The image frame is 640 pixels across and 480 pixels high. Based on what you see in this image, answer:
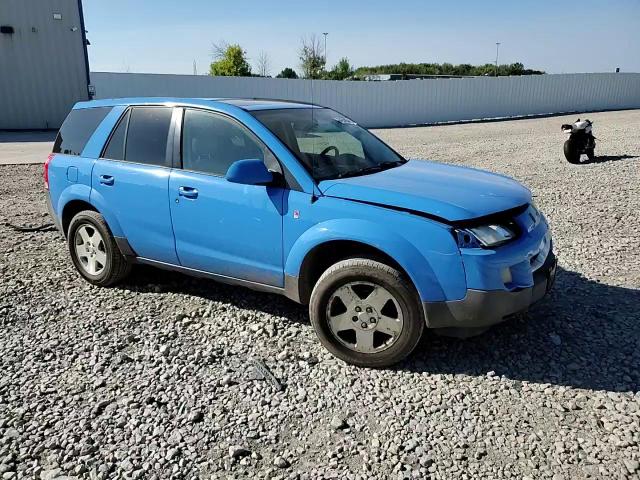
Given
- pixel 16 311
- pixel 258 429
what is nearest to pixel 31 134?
pixel 16 311

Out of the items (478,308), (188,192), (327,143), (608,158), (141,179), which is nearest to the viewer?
(478,308)

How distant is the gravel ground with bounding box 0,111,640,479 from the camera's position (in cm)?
266

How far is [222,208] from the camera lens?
3865 millimetres

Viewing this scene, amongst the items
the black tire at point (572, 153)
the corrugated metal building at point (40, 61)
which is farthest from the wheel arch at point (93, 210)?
the corrugated metal building at point (40, 61)

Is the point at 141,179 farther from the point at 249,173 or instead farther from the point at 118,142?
the point at 249,173

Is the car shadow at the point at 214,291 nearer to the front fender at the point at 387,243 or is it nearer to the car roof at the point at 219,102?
the front fender at the point at 387,243

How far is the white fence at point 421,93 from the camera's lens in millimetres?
22688

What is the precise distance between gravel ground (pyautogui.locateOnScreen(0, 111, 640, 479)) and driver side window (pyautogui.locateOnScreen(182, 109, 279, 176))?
48.5 inches

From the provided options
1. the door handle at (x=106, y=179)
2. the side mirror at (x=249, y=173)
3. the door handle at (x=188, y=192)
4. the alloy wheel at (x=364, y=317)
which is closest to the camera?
the alloy wheel at (x=364, y=317)

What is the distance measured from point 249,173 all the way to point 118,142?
5.79 ft

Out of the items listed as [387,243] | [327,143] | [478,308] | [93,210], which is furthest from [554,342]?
[93,210]

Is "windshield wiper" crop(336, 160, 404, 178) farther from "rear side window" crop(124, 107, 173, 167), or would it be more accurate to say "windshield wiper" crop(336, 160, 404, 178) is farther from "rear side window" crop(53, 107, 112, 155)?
"rear side window" crop(53, 107, 112, 155)

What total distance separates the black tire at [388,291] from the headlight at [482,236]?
1.43 ft

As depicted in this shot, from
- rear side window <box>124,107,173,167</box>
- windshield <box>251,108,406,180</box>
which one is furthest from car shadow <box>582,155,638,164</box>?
rear side window <box>124,107,173,167</box>
